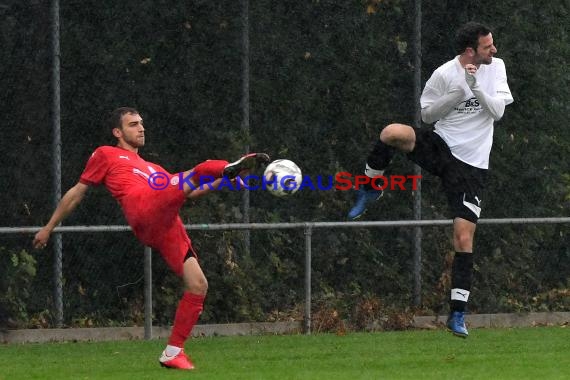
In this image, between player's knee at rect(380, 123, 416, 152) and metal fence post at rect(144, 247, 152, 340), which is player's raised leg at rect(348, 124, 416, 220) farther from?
metal fence post at rect(144, 247, 152, 340)

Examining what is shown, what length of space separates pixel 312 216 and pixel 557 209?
2.62 m

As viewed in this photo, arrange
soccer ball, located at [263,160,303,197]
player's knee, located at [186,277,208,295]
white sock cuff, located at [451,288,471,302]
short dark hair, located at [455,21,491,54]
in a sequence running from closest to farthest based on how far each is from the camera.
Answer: player's knee, located at [186,277,208,295], soccer ball, located at [263,160,303,197], short dark hair, located at [455,21,491,54], white sock cuff, located at [451,288,471,302]

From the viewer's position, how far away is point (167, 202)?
32.9 feet

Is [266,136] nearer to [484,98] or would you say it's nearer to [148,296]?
[148,296]

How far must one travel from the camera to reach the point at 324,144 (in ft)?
47.0

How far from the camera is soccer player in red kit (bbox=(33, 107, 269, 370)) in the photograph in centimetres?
993

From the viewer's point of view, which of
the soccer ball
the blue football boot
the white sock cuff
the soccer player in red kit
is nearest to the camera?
the soccer player in red kit

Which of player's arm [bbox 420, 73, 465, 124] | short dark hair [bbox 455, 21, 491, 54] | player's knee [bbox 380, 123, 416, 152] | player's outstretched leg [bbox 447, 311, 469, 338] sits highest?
short dark hair [bbox 455, 21, 491, 54]

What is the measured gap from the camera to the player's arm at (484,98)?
10938mm

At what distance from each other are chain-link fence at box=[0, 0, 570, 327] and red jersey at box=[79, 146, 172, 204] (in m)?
2.46

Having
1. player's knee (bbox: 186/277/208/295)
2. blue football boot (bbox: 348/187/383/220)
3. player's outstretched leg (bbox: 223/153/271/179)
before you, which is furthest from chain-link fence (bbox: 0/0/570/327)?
player's outstretched leg (bbox: 223/153/271/179)

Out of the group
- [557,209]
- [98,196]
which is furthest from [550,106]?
[98,196]

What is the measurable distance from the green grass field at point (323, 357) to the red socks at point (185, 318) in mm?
235

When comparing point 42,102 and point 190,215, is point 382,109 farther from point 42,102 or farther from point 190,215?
point 42,102
